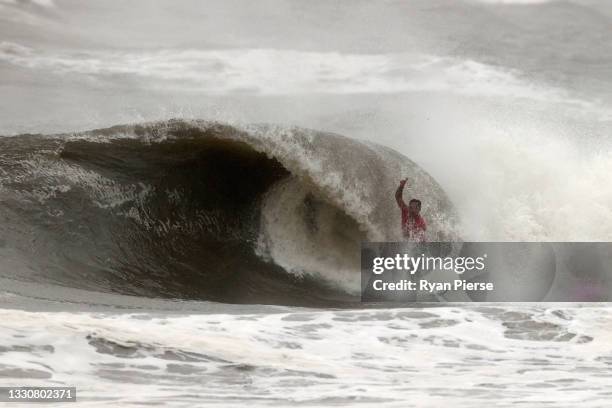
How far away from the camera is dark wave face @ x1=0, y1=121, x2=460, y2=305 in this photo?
430 inches

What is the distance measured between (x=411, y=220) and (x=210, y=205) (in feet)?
10.3

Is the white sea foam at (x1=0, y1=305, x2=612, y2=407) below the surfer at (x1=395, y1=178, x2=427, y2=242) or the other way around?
below

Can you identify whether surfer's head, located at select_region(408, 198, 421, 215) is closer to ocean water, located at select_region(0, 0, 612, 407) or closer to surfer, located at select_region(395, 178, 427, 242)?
surfer, located at select_region(395, 178, 427, 242)

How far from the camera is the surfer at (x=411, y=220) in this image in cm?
1118

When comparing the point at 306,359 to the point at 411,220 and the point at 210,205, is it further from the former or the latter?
the point at 210,205

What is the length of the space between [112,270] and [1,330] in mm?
4124

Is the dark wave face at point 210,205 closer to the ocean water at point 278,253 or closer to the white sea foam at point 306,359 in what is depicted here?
the ocean water at point 278,253

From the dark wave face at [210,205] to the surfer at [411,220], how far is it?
0.93m

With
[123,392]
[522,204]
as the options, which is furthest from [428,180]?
[123,392]

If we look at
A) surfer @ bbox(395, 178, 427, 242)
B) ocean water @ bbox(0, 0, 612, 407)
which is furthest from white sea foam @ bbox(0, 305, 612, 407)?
surfer @ bbox(395, 178, 427, 242)

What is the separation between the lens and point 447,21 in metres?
37.1

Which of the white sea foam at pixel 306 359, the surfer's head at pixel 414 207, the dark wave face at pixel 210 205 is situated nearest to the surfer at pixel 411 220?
the surfer's head at pixel 414 207

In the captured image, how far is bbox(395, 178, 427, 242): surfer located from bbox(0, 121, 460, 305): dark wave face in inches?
36.6

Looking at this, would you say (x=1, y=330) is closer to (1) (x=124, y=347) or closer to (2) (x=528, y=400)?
(1) (x=124, y=347)
